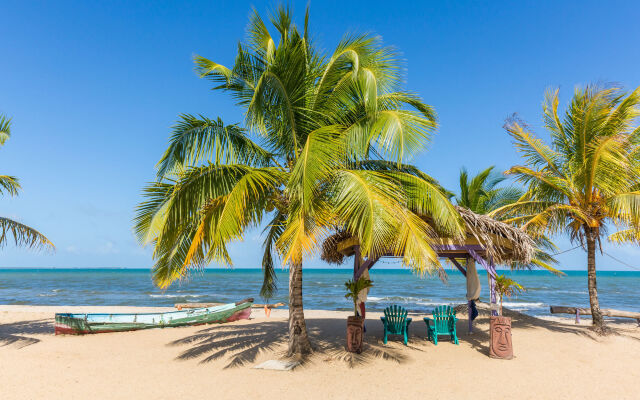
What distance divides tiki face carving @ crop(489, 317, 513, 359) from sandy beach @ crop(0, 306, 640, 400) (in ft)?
0.83

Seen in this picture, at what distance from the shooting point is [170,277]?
24.2 feet

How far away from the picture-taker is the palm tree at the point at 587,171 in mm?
10531

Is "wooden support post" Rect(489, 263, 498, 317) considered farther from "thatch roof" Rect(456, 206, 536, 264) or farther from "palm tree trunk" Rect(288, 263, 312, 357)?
"palm tree trunk" Rect(288, 263, 312, 357)

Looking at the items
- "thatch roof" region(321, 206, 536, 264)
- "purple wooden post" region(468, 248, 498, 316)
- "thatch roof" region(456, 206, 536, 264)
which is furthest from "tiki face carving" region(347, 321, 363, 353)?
"thatch roof" region(456, 206, 536, 264)

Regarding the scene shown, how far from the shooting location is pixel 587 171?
1100 centimetres

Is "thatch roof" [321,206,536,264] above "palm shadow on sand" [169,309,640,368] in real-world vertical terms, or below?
above

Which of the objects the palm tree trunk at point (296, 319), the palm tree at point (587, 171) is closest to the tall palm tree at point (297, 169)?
the palm tree trunk at point (296, 319)

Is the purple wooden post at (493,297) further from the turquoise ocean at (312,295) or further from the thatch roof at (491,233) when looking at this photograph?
the turquoise ocean at (312,295)

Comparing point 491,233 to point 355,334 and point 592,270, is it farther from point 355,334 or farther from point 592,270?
point 592,270

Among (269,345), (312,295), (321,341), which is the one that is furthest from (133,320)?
(312,295)

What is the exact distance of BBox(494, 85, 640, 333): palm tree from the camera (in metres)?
10.5

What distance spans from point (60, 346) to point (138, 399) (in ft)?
18.0

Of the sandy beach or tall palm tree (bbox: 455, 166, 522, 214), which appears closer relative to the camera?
the sandy beach

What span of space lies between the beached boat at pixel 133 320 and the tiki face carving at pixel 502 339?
28.9ft
